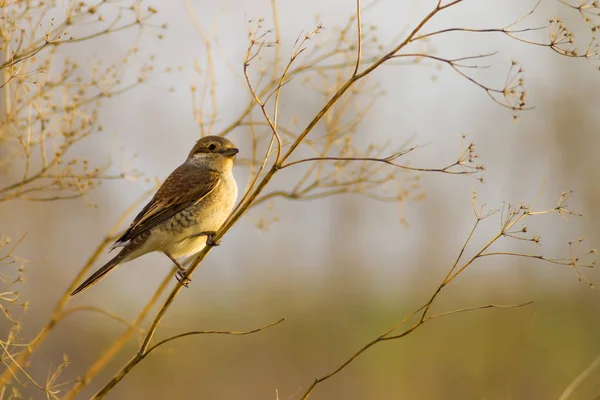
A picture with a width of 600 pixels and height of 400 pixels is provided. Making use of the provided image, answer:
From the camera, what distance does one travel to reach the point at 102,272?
488 cm

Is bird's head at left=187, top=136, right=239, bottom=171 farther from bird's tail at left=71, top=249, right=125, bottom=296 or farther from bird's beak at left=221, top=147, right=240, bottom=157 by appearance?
bird's tail at left=71, top=249, right=125, bottom=296

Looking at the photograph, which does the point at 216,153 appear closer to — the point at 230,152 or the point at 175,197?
the point at 230,152

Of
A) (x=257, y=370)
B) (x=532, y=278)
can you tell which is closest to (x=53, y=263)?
(x=257, y=370)

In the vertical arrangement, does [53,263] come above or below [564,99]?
below

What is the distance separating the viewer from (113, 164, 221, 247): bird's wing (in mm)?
5242

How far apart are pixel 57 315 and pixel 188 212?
1.83 meters

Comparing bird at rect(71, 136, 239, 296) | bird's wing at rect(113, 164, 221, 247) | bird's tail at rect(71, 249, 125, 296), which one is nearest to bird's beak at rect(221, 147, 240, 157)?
bird at rect(71, 136, 239, 296)

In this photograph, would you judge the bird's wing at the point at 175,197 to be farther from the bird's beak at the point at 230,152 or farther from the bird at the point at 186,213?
the bird's beak at the point at 230,152

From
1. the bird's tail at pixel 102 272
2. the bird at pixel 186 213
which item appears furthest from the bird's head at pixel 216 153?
the bird's tail at pixel 102 272

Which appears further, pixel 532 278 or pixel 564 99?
pixel 564 99

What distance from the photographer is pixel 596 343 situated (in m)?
12.7

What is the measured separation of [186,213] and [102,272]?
654 millimetres

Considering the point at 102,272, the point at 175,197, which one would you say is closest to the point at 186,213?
the point at 175,197

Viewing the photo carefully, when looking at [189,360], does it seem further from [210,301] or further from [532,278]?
[532,278]
